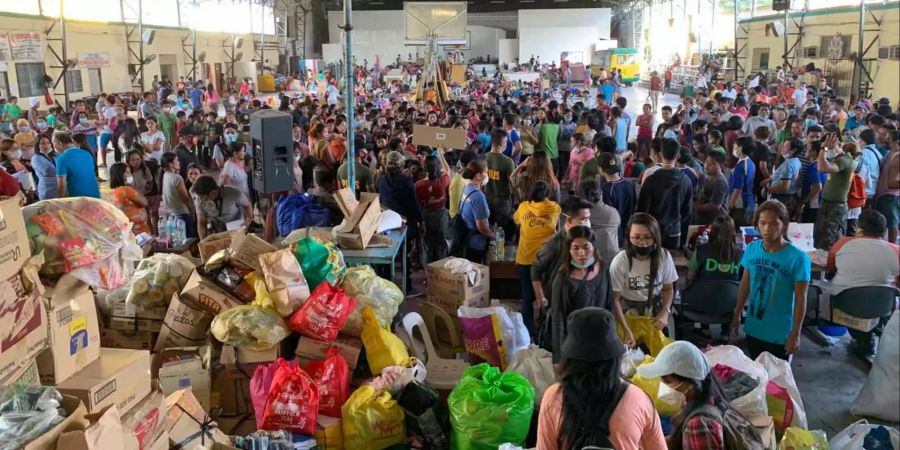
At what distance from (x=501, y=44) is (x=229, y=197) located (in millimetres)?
36574

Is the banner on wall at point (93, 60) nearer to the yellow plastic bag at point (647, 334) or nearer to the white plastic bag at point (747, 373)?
the yellow plastic bag at point (647, 334)

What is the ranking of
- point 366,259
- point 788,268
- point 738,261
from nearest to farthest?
1. point 788,268
2. point 738,261
3. point 366,259

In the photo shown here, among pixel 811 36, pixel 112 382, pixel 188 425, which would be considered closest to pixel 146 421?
pixel 112 382

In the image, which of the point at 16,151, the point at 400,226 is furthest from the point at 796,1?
the point at 16,151

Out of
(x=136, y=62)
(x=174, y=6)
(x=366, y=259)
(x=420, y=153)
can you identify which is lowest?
(x=366, y=259)

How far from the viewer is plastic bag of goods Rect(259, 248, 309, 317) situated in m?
4.36

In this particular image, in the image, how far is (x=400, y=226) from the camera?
21.3 ft

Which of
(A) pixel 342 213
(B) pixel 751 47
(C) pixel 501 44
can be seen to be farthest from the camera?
(C) pixel 501 44

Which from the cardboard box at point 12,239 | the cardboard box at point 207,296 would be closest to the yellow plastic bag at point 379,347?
the cardboard box at point 207,296

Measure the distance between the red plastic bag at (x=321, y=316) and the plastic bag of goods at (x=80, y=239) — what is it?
1.37 m

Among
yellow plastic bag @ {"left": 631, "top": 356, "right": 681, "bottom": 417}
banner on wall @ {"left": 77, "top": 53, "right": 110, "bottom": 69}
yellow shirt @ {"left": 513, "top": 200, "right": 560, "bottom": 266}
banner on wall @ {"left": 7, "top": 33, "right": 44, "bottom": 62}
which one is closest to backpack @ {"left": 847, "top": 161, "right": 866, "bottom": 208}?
yellow shirt @ {"left": 513, "top": 200, "right": 560, "bottom": 266}

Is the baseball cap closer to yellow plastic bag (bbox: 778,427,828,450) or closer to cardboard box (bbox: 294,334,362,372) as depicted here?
yellow plastic bag (bbox: 778,427,828,450)

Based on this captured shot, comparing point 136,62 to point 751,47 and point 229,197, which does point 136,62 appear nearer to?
point 229,197

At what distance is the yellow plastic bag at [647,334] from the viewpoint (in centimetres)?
445
